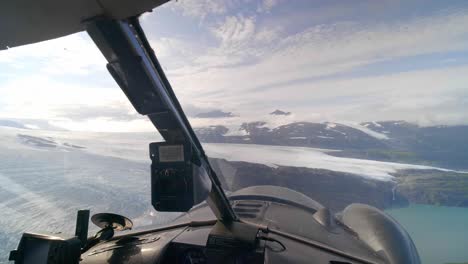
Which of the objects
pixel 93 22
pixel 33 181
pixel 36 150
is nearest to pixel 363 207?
pixel 93 22

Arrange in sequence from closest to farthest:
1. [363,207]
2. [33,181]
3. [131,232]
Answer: [131,232]
[363,207]
[33,181]

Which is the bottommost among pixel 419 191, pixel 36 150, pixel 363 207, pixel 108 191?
pixel 419 191

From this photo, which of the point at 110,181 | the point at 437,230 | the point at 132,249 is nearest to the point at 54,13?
the point at 132,249

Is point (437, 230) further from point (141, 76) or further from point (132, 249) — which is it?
point (141, 76)

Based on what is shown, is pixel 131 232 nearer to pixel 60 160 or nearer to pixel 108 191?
pixel 108 191

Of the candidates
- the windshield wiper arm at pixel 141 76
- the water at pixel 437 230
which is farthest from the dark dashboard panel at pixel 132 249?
the water at pixel 437 230

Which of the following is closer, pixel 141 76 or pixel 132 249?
pixel 141 76

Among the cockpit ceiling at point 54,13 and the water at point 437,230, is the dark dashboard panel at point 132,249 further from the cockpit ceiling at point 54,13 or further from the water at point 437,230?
the water at point 437,230
